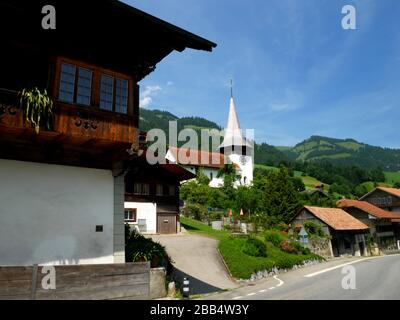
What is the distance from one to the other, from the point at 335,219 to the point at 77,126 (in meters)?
46.3

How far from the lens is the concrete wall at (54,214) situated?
11164 millimetres

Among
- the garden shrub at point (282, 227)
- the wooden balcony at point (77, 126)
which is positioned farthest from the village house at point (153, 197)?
the wooden balcony at point (77, 126)

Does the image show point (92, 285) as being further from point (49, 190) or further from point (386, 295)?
point (386, 295)

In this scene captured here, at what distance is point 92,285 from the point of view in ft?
35.0

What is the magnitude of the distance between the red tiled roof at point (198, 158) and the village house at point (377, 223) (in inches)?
1112

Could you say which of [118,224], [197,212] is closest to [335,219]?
[197,212]

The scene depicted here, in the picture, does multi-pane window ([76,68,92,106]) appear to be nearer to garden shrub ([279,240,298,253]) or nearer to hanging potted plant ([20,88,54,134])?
hanging potted plant ([20,88,54,134])

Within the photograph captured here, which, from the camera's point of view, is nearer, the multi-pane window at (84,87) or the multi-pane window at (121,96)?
the multi-pane window at (84,87)

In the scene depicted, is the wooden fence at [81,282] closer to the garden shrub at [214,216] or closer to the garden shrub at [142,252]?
the garden shrub at [142,252]

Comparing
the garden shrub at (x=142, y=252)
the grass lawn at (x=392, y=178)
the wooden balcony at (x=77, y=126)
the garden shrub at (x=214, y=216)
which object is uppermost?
the grass lawn at (x=392, y=178)

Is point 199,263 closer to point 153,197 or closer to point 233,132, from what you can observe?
point 153,197

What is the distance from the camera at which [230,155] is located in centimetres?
8825
